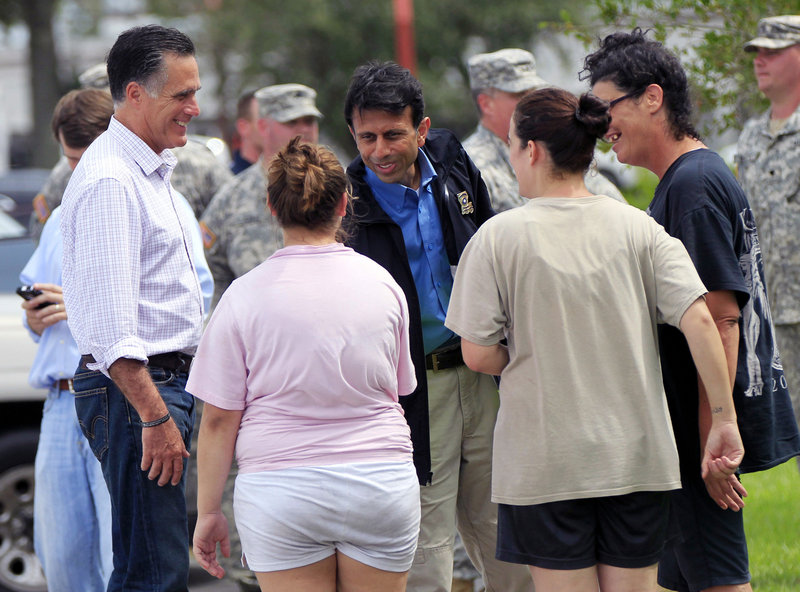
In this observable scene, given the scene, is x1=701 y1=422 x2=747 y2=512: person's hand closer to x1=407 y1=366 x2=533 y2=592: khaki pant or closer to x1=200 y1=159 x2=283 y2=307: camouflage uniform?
x1=407 y1=366 x2=533 y2=592: khaki pant

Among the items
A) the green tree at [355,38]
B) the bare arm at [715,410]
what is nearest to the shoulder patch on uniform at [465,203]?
the bare arm at [715,410]

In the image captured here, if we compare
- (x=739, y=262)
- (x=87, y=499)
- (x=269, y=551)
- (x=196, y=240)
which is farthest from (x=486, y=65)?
(x=269, y=551)

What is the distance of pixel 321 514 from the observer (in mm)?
3021

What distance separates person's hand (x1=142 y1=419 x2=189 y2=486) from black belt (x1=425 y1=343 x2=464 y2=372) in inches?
38.1

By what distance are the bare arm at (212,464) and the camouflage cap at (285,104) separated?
3.39 metres

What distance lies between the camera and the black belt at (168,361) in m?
3.50

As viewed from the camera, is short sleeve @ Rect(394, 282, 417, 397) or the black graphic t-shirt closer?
short sleeve @ Rect(394, 282, 417, 397)

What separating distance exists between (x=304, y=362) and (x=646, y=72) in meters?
1.41

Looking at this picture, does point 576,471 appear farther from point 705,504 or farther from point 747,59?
point 747,59

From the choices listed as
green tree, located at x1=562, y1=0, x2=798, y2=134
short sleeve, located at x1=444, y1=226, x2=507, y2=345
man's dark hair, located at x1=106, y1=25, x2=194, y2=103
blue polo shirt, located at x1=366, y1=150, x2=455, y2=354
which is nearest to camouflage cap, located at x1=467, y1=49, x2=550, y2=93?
green tree, located at x1=562, y1=0, x2=798, y2=134

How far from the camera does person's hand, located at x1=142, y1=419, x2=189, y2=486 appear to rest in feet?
11.0

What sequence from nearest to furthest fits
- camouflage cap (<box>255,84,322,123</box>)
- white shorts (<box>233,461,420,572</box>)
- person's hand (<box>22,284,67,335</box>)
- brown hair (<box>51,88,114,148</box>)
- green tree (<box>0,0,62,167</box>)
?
1. white shorts (<box>233,461,420,572</box>)
2. person's hand (<box>22,284,67,335</box>)
3. brown hair (<box>51,88,114,148</box>)
4. camouflage cap (<box>255,84,322,123</box>)
5. green tree (<box>0,0,62,167</box>)

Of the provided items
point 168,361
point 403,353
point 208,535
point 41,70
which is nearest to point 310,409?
point 403,353

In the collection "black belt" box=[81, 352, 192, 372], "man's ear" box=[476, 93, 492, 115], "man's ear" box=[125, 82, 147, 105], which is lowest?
"black belt" box=[81, 352, 192, 372]
